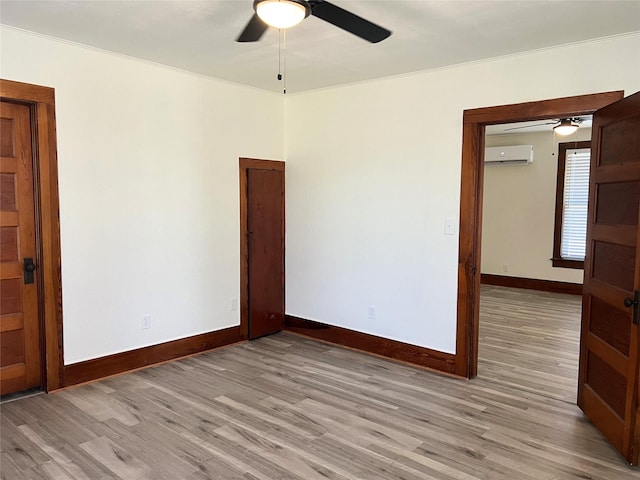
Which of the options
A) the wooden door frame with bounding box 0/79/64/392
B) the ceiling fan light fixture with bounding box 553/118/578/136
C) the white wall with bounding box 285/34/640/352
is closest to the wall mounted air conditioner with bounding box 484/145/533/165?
the ceiling fan light fixture with bounding box 553/118/578/136

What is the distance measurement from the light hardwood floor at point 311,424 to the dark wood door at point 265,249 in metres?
0.66

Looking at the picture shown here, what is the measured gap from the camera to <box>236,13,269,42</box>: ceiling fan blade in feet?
7.91

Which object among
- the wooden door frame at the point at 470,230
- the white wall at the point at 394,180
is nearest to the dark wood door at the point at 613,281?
the white wall at the point at 394,180

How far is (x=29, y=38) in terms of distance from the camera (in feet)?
10.5

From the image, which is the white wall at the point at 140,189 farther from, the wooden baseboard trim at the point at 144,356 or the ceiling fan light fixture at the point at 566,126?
the ceiling fan light fixture at the point at 566,126

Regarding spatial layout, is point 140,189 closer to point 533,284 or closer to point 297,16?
point 297,16

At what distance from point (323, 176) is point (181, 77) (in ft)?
5.38

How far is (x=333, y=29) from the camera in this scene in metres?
3.04

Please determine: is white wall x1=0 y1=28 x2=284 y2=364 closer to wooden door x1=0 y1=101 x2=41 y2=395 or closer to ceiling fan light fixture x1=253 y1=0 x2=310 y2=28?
wooden door x1=0 y1=101 x2=41 y2=395

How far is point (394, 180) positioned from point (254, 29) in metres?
2.11

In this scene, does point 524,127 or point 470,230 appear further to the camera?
point 524,127

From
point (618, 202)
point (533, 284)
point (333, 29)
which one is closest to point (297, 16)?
point (333, 29)

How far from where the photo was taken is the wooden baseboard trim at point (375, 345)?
403 cm

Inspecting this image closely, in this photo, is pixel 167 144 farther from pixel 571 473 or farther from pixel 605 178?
pixel 571 473
